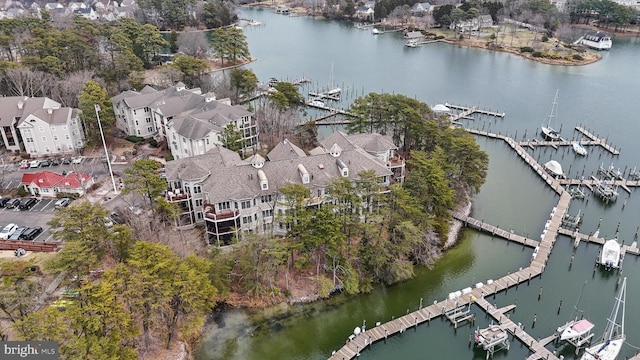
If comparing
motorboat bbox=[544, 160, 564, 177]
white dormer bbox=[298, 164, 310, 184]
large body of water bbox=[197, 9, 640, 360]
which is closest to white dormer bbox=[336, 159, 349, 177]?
white dormer bbox=[298, 164, 310, 184]

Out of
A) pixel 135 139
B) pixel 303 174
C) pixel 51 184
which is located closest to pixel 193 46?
pixel 135 139

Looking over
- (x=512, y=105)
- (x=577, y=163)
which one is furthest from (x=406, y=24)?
(x=577, y=163)

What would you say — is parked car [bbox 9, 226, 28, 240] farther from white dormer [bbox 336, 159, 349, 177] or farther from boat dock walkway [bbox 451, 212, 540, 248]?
boat dock walkway [bbox 451, 212, 540, 248]

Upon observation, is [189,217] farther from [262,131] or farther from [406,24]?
[406,24]

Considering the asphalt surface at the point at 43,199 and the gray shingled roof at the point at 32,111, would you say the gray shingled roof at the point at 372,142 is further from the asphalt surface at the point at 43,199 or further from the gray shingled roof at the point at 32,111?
the gray shingled roof at the point at 32,111

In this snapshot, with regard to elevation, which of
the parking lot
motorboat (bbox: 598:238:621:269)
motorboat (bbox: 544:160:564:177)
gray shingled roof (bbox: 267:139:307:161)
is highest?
gray shingled roof (bbox: 267:139:307:161)

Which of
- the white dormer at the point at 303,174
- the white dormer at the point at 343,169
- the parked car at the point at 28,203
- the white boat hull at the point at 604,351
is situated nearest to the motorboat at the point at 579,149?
the white boat hull at the point at 604,351
